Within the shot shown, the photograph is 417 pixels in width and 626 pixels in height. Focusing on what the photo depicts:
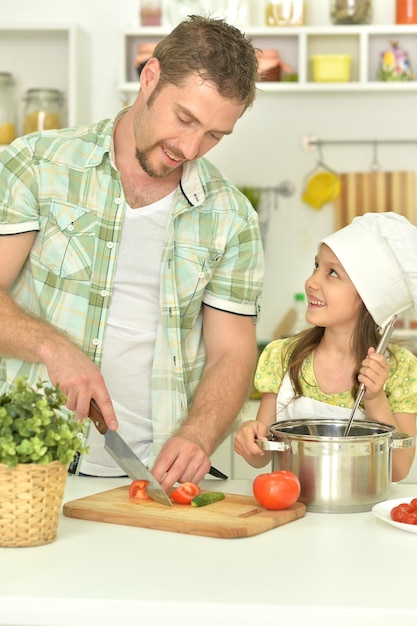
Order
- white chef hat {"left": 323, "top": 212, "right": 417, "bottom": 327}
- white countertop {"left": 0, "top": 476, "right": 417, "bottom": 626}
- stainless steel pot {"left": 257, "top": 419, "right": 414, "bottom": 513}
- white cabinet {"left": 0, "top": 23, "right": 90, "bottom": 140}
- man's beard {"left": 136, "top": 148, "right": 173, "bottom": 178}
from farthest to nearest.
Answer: white cabinet {"left": 0, "top": 23, "right": 90, "bottom": 140}
man's beard {"left": 136, "top": 148, "right": 173, "bottom": 178}
white chef hat {"left": 323, "top": 212, "right": 417, "bottom": 327}
stainless steel pot {"left": 257, "top": 419, "right": 414, "bottom": 513}
white countertop {"left": 0, "top": 476, "right": 417, "bottom": 626}

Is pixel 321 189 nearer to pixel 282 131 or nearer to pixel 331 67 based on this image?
pixel 282 131

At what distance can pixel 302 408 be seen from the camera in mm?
1980

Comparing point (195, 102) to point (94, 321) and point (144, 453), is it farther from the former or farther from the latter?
point (144, 453)

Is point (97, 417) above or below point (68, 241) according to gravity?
below

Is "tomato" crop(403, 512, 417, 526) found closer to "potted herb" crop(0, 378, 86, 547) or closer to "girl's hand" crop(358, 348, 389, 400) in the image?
"girl's hand" crop(358, 348, 389, 400)

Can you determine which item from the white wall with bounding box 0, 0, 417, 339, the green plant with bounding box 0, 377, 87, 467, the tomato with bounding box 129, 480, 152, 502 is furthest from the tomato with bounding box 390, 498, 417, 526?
the white wall with bounding box 0, 0, 417, 339

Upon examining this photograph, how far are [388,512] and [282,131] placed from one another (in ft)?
8.27

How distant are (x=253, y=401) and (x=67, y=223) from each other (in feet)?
4.85

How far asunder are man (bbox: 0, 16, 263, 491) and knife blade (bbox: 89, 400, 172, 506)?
9.7 inches

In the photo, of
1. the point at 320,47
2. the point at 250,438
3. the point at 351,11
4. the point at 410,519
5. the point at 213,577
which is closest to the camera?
the point at 213,577

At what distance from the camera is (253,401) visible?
331 cm

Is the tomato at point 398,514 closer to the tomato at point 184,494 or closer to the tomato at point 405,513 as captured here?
the tomato at point 405,513

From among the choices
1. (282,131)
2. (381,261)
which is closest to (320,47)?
(282,131)

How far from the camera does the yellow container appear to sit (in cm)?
358
